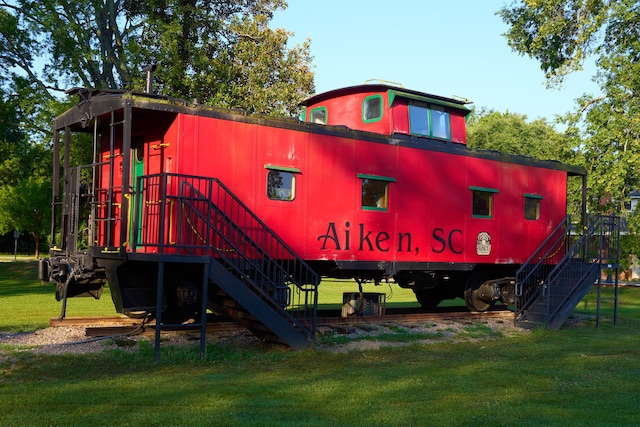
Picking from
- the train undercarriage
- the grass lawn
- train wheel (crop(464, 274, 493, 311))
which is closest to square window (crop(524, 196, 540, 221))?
train wheel (crop(464, 274, 493, 311))

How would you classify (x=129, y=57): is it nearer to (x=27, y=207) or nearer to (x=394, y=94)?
(x=394, y=94)

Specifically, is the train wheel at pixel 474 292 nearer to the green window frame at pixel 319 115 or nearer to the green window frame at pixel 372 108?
the green window frame at pixel 372 108

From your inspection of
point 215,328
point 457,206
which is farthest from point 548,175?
point 215,328

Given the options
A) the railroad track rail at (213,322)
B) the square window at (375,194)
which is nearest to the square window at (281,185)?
the square window at (375,194)

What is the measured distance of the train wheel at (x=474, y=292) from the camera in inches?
677

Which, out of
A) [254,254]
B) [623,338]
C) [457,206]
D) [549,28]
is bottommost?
[623,338]

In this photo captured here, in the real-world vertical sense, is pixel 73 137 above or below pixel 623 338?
above

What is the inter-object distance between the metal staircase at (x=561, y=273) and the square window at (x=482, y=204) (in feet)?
5.16

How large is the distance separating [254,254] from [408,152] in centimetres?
433

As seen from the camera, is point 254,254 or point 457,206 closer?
point 254,254

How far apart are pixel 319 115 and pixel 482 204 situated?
4.36 meters

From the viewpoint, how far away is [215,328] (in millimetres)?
12930

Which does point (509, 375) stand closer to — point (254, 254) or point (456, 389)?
point (456, 389)

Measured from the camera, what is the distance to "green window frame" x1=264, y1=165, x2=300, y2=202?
1274cm
